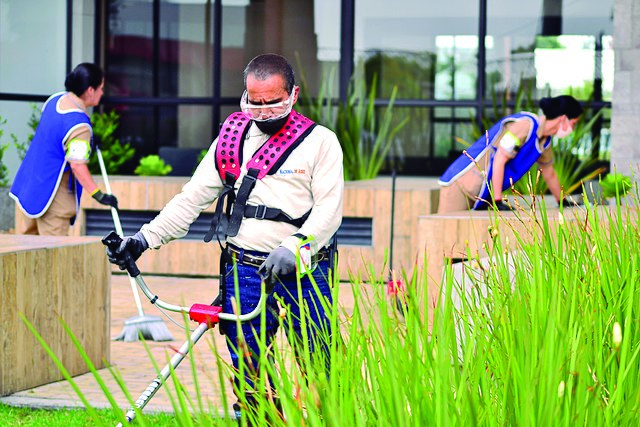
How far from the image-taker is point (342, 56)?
16.3m

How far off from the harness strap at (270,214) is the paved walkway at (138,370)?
48 centimetres

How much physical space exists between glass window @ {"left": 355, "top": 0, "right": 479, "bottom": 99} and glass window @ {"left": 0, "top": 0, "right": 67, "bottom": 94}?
13.2ft

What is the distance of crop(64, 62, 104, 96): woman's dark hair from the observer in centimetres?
855

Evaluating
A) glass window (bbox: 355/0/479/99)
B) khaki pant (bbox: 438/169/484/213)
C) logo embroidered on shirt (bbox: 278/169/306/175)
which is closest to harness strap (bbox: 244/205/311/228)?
logo embroidered on shirt (bbox: 278/169/306/175)

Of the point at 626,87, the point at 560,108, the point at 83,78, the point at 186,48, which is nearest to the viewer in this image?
the point at 83,78

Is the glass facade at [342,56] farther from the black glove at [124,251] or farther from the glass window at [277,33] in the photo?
the black glove at [124,251]

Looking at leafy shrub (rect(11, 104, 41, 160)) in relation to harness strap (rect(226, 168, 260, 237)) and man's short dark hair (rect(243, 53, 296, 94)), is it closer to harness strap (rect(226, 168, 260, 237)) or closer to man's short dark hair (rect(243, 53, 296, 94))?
harness strap (rect(226, 168, 260, 237))

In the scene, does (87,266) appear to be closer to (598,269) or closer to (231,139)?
(231,139)

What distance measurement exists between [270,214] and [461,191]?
4.85 m

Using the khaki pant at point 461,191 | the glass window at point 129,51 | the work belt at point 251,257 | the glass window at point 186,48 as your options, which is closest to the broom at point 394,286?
the work belt at point 251,257

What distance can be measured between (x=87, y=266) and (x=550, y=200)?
6.80 m

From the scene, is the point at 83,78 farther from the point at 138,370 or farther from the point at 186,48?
the point at 186,48

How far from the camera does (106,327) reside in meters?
7.70

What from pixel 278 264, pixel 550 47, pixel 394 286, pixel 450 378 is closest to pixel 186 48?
pixel 550 47
